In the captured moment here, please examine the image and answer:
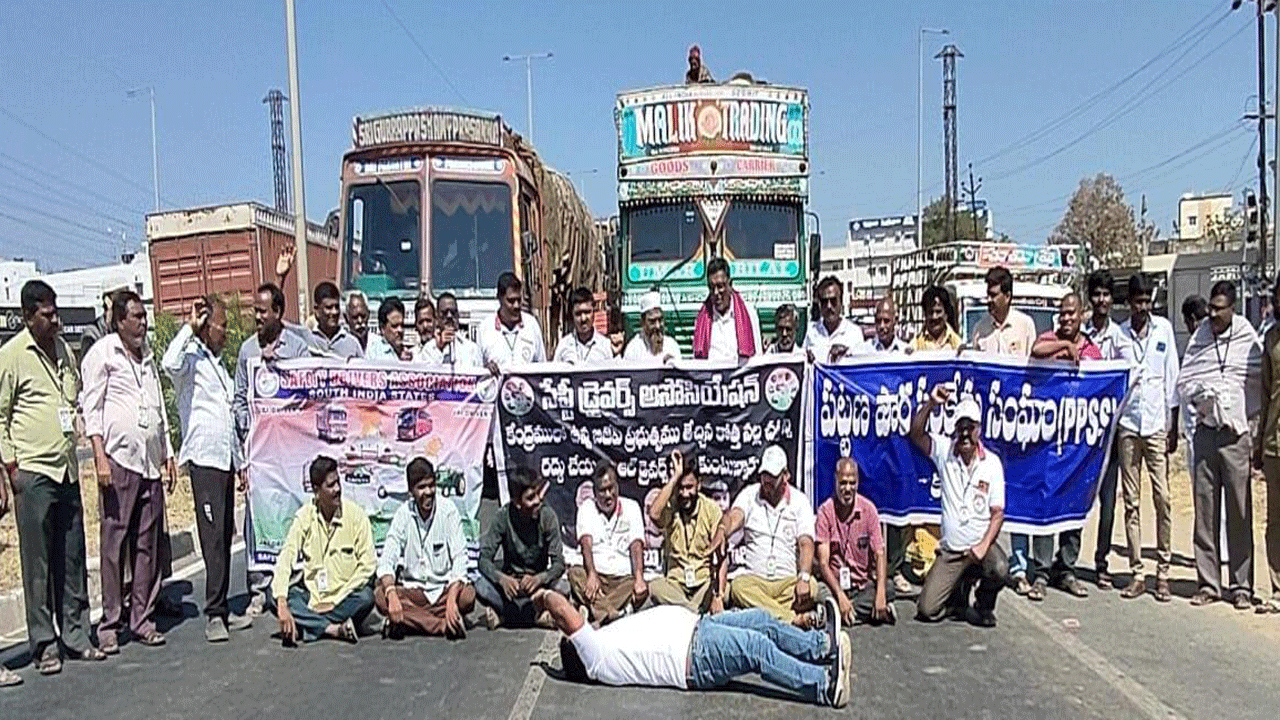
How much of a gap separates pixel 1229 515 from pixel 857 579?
8.29 feet

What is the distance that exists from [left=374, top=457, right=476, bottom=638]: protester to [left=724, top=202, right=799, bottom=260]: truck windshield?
788 cm

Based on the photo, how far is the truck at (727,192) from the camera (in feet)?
47.7

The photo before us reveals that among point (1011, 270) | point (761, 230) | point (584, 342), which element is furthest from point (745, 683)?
point (1011, 270)

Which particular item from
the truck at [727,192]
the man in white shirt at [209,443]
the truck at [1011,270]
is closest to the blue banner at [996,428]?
the man in white shirt at [209,443]

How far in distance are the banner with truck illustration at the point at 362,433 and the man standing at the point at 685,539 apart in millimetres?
1375

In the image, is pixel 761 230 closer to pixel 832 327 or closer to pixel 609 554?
pixel 832 327

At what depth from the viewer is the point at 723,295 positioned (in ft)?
29.7

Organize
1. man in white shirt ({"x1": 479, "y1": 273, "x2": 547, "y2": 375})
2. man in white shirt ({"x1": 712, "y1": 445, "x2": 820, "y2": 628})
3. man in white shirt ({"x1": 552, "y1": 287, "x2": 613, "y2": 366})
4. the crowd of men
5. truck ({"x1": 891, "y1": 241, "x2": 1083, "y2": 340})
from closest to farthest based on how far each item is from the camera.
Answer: the crowd of men < man in white shirt ({"x1": 712, "y1": 445, "x2": 820, "y2": 628}) < man in white shirt ({"x1": 479, "y1": 273, "x2": 547, "y2": 375}) < man in white shirt ({"x1": 552, "y1": 287, "x2": 613, "y2": 366}) < truck ({"x1": 891, "y1": 241, "x2": 1083, "y2": 340})

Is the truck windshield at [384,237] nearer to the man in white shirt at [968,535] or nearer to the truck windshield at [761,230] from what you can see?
the truck windshield at [761,230]

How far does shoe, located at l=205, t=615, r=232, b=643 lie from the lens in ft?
24.1

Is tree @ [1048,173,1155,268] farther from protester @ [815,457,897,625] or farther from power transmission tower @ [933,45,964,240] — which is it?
protester @ [815,457,897,625]

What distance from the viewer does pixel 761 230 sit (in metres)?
14.7

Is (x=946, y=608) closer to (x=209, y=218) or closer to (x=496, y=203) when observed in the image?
(x=496, y=203)

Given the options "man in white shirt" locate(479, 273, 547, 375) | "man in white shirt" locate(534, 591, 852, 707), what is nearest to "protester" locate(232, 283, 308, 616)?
"man in white shirt" locate(479, 273, 547, 375)
